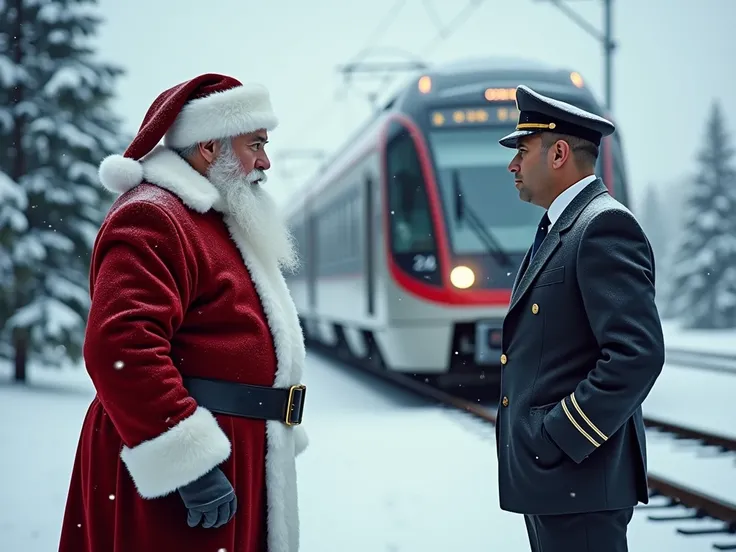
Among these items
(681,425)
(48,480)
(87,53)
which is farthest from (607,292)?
(87,53)

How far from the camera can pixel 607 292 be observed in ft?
8.21

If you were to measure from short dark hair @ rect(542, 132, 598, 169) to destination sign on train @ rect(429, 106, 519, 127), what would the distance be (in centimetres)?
702

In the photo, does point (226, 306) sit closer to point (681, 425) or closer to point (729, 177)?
point (681, 425)

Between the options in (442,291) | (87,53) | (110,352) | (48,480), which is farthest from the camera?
(87,53)

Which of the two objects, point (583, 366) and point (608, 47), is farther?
point (608, 47)

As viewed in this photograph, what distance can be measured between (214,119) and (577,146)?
108 cm

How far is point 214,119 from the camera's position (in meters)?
2.88

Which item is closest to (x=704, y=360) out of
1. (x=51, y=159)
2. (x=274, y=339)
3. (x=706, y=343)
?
(x=706, y=343)

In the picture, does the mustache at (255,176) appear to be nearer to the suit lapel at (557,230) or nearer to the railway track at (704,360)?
the suit lapel at (557,230)

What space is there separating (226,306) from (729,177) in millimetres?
34278

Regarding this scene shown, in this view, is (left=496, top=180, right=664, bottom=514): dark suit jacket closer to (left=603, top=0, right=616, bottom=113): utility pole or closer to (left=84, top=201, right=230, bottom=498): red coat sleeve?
(left=84, top=201, right=230, bottom=498): red coat sleeve

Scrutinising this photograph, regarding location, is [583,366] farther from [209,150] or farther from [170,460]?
[209,150]

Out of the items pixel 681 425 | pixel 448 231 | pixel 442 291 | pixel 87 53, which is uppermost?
pixel 87 53

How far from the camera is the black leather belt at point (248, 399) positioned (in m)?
2.71
